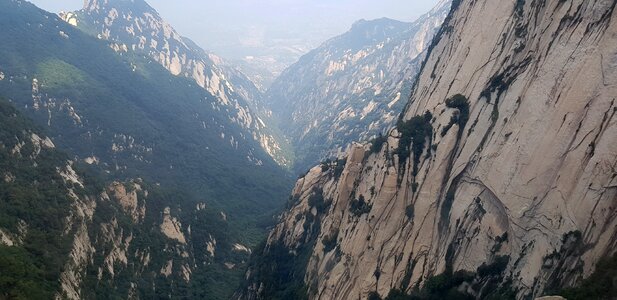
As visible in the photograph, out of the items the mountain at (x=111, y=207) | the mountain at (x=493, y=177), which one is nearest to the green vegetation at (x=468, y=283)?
the mountain at (x=493, y=177)

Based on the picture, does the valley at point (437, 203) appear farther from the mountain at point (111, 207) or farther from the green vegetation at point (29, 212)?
the mountain at point (111, 207)

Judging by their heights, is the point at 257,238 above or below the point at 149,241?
above

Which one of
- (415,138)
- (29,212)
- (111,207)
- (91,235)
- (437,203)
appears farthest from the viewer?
(111,207)

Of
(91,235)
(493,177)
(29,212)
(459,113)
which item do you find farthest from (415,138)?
(91,235)

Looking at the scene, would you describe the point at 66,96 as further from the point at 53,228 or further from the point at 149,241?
the point at 53,228

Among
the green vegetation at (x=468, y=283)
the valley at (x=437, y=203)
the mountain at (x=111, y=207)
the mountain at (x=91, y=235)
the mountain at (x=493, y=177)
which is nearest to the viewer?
the mountain at (x=493, y=177)

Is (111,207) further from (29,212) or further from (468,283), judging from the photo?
(468,283)

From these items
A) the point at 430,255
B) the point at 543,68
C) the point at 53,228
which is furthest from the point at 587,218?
the point at 53,228
